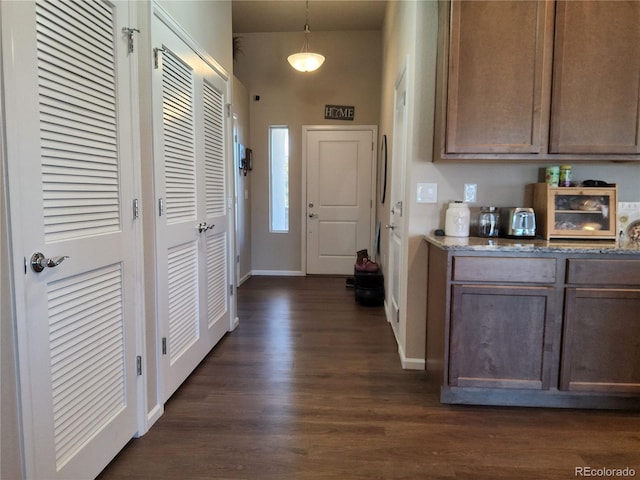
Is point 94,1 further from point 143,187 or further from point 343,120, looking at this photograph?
point 343,120

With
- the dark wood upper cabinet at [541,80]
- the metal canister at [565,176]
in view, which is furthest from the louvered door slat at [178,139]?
the metal canister at [565,176]

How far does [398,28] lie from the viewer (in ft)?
10.6

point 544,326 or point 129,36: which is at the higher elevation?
point 129,36

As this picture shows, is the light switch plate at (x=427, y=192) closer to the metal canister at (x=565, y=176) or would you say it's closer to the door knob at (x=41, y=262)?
the metal canister at (x=565, y=176)

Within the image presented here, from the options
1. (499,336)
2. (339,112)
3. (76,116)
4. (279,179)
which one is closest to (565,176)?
(499,336)

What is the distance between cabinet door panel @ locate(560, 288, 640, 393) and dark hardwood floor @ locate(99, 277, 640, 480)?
19 cm

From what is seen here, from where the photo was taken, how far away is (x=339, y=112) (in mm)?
5258

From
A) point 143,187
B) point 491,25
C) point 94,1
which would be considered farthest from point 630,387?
point 94,1

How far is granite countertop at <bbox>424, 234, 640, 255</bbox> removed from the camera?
6.25 ft

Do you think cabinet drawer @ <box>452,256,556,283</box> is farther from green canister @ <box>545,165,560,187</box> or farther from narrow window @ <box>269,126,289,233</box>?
narrow window @ <box>269,126,289,233</box>

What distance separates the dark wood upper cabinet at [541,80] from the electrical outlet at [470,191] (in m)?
0.28

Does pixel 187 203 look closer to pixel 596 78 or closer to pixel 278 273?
pixel 596 78

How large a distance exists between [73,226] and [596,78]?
2.58 m
